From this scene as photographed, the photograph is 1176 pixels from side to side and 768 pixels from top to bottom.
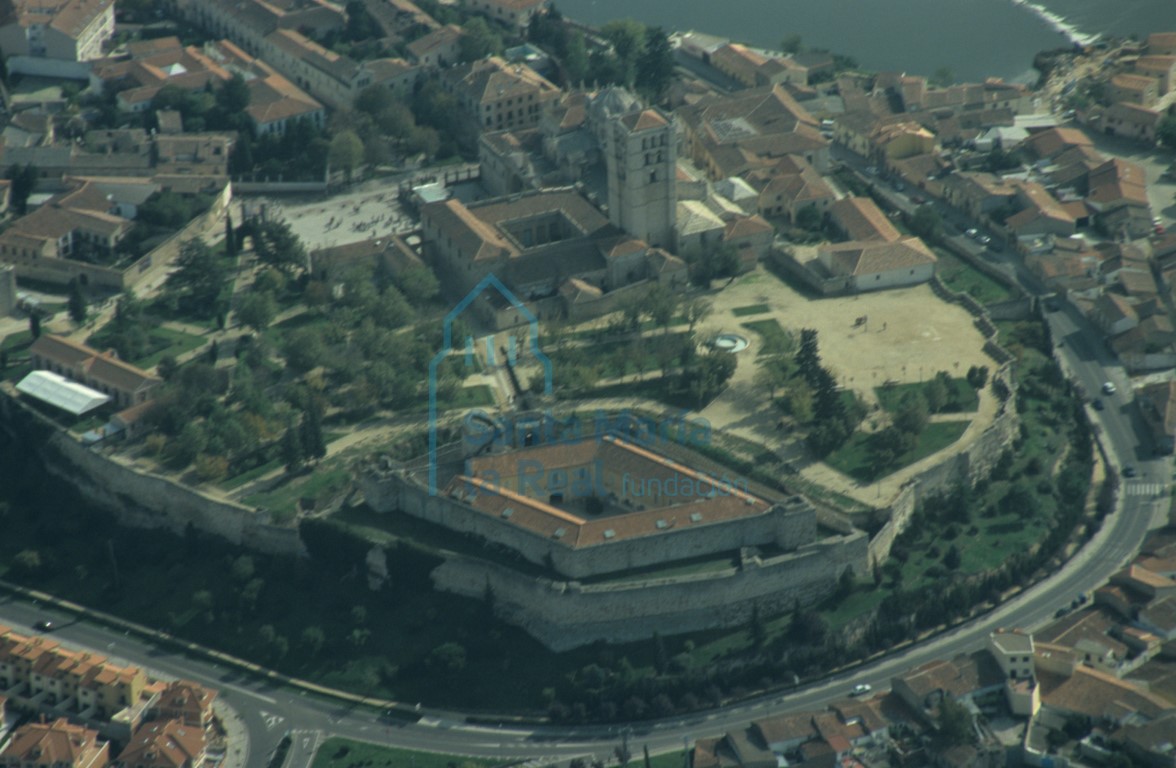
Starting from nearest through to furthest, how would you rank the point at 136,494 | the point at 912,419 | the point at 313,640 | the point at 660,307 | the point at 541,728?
the point at 541,728, the point at 313,640, the point at 136,494, the point at 912,419, the point at 660,307

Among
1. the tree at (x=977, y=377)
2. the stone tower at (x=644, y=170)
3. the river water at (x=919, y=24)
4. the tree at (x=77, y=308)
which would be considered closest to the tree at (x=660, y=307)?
the stone tower at (x=644, y=170)

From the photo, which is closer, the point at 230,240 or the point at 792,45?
the point at 230,240

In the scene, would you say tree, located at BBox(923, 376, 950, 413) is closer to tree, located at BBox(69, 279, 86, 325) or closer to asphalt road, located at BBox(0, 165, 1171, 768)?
asphalt road, located at BBox(0, 165, 1171, 768)

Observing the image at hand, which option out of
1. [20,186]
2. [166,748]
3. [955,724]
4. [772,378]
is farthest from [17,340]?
[955,724]

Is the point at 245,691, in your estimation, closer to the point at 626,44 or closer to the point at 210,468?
the point at 210,468

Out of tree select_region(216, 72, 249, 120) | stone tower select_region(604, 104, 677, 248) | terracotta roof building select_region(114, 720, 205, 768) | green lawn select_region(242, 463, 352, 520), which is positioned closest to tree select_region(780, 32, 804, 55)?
stone tower select_region(604, 104, 677, 248)

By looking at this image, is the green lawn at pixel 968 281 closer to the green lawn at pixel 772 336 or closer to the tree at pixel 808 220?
the tree at pixel 808 220
